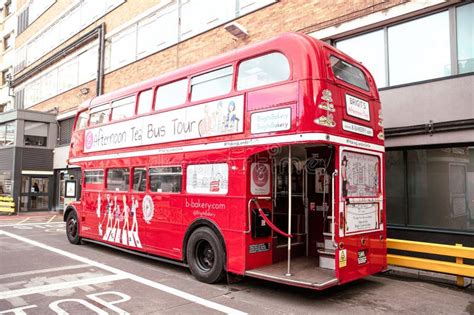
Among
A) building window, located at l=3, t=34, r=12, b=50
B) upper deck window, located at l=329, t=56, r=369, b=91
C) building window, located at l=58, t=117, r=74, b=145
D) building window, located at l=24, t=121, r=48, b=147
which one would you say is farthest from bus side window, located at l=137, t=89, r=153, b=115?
building window, located at l=3, t=34, r=12, b=50

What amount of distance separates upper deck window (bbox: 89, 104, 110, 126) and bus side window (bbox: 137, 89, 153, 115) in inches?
61.9

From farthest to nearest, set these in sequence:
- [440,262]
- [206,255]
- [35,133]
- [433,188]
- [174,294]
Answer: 1. [35,133]
2. [433,188]
3. [206,255]
4. [440,262]
5. [174,294]

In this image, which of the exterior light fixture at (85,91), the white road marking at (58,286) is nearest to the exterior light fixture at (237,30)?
the white road marking at (58,286)

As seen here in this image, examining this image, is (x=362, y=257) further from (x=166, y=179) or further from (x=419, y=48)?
(x=419, y=48)

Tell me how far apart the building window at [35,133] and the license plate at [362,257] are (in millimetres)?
22400

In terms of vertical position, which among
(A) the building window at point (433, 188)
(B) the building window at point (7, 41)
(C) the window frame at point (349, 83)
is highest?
(B) the building window at point (7, 41)

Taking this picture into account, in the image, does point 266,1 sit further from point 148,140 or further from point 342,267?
point 342,267

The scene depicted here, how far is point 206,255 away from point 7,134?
2142cm

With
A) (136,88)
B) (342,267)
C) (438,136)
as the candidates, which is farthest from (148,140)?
(438,136)

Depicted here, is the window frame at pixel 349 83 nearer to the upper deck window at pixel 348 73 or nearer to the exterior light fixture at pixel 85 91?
the upper deck window at pixel 348 73

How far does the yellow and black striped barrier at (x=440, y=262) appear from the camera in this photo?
676cm

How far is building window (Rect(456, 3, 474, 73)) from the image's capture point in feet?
26.5

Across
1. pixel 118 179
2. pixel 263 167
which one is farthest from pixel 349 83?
pixel 118 179

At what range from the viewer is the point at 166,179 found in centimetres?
814
